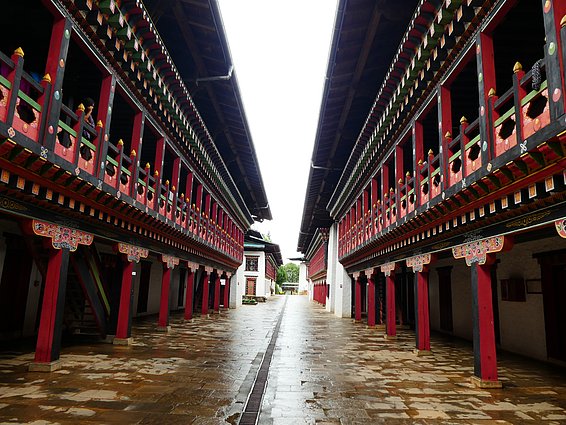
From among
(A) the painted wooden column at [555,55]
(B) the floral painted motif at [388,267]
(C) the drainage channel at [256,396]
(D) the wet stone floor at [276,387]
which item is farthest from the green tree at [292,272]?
(A) the painted wooden column at [555,55]

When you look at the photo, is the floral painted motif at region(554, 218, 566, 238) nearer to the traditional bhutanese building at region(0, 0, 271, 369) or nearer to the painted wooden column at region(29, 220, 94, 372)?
the traditional bhutanese building at region(0, 0, 271, 369)

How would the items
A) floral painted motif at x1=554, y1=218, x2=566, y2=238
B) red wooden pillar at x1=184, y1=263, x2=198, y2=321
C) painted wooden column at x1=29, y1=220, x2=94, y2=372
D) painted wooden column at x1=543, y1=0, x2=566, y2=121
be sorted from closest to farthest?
1. painted wooden column at x1=543, y1=0, x2=566, y2=121
2. floral painted motif at x1=554, y1=218, x2=566, y2=238
3. painted wooden column at x1=29, y1=220, x2=94, y2=372
4. red wooden pillar at x1=184, y1=263, x2=198, y2=321

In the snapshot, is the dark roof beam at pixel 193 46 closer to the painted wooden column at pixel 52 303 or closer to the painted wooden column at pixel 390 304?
the painted wooden column at pixel 52 303

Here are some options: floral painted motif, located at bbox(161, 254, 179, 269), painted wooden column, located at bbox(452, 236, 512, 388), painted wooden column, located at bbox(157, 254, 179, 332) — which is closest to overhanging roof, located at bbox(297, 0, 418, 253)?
painted wooden column, located at bbox(452, 236, 512, 388)

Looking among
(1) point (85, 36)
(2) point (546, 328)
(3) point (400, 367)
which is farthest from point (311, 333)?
(1) point (85, 36)

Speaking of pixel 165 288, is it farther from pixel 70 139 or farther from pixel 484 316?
pixel 484 316

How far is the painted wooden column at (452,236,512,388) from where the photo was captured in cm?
652

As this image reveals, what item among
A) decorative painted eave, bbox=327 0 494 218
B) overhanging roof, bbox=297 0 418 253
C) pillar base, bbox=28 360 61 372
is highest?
overhanging roof, bbox=297 0 418 253

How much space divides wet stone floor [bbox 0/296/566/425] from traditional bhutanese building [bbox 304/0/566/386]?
0.91 m

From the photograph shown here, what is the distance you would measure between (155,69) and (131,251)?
14.7 feet

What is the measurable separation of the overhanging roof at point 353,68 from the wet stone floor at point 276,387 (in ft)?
23.5

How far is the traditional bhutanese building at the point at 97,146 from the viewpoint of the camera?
6059 mm

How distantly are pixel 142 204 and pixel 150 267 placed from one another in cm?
1002

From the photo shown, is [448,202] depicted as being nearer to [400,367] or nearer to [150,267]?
[400,367]
